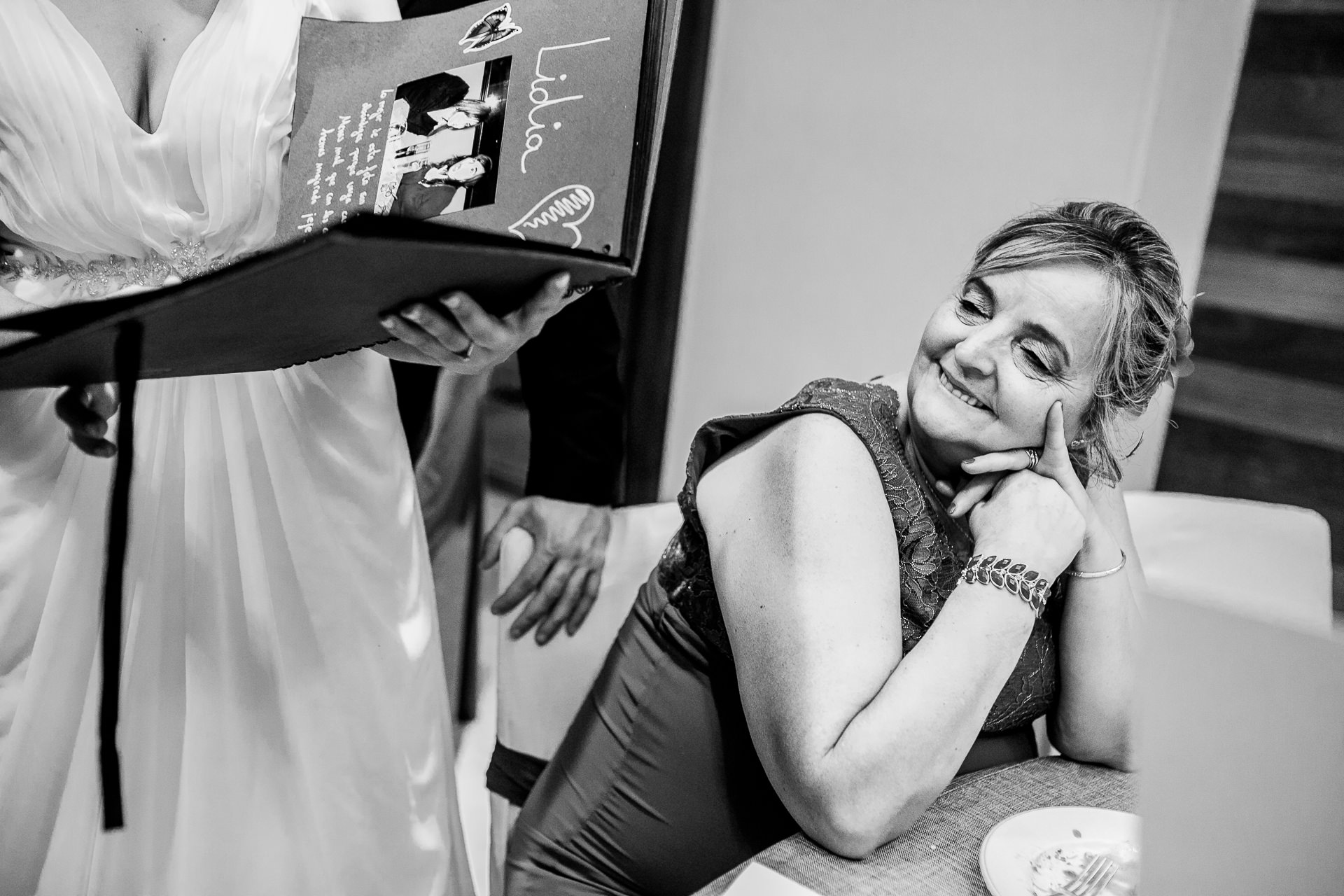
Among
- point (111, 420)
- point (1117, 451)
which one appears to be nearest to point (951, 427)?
point (1117, 451)

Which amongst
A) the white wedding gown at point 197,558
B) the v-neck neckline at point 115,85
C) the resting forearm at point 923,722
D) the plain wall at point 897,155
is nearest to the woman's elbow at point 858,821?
the resting forearm at point 923,722

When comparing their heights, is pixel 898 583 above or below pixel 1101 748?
above

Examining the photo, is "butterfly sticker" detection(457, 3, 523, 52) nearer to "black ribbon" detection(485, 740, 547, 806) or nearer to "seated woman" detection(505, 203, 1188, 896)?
"seated woman" detection(505, 203, 1188, 896)

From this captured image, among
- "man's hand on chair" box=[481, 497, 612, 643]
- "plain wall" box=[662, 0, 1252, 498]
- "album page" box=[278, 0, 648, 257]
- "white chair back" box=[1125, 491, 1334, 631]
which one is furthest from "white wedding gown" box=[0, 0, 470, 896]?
"plain wall" box=[662, 0, 1252, 498]

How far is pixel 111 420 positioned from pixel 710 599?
0.68m

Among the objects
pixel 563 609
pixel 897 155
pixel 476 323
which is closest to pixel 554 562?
pixel 563 609

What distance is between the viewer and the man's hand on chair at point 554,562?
138 centimetres

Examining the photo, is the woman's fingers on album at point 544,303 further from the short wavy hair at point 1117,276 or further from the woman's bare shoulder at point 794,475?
the short wavy hair at point 1117,276

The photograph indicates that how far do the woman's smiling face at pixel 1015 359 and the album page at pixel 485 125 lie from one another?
48cm

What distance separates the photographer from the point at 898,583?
1.13 meters

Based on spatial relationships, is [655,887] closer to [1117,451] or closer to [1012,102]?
[1117,451]

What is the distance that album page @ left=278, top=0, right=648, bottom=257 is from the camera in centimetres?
92

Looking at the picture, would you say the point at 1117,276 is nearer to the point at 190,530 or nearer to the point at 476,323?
the point at 476,323

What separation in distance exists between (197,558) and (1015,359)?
88 centimetres
